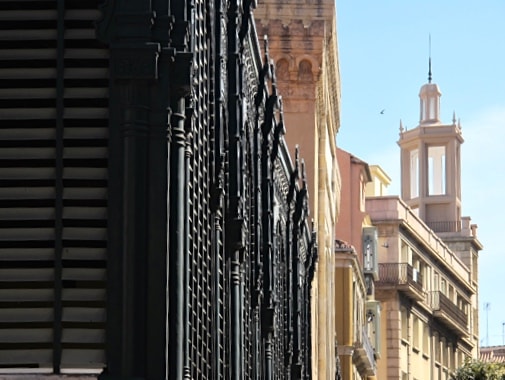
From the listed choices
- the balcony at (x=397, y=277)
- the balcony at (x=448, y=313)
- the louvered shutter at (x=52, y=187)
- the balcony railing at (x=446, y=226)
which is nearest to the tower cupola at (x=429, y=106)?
the balcony railing at (x=446, y=226)

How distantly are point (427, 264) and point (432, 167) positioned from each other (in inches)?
1348

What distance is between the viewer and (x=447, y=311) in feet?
382

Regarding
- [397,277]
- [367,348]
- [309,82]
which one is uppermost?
[397,277]

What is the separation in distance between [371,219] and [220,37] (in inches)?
3310

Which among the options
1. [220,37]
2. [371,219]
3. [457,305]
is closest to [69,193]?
[220,37]

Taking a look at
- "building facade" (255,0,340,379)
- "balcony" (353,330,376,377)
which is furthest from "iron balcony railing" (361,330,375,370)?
"building facade" (255,0,340,379)

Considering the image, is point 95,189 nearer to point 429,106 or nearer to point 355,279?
point 355,279

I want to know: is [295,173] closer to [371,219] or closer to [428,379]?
[371,219]

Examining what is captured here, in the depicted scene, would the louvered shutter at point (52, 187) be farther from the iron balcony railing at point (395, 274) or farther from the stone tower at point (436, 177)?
the stone tower at point (436, 177)

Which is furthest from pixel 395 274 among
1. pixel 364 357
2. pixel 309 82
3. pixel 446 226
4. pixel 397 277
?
pixel 309 82

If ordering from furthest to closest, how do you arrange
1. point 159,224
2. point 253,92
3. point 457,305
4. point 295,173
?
point 457,305
point 295,173
point 253,92
point 159,224

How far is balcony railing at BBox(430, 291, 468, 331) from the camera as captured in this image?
114000mm

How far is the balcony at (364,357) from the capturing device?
77.5 metres

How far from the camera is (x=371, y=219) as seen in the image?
105375 millimetres
